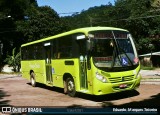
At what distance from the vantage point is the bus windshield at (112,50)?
13.8 metres

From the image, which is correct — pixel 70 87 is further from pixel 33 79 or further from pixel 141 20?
pixel 141 20

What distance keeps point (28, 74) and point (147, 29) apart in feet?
102

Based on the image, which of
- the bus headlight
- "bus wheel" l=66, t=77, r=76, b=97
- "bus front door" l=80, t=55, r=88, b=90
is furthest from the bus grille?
"bus wheel" l=66, t=77, r=76, b=97

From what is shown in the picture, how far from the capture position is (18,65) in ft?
159

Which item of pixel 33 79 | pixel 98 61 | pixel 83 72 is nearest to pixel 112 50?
pixel 98 61

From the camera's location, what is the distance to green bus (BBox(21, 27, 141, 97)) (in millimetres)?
13680

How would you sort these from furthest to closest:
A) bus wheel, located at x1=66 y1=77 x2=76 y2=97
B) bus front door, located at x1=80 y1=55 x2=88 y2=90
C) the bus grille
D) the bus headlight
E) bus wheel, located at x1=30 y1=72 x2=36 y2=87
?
1. bus wheel, located at x1=30 y1=72 x2=36 y2=87
2. bus wheel, located at x1=66 y1=77 x2=76 y2=97
3. bus front door, located at x1=80 y1=55 x2=88 y2=90
4. the bus grille
5. the bus headlight

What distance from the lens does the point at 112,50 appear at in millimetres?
14109

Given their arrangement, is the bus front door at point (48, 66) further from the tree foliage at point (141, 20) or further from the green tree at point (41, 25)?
the green tree at point (41, 25)

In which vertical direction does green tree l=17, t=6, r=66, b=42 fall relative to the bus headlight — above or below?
above

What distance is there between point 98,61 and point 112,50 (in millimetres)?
862

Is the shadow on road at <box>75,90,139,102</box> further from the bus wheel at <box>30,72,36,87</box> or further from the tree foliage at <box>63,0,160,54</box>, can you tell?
the tree foliage at <box>63,0,160,54</box>

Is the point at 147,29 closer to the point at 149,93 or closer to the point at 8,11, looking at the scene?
the point at 8,11


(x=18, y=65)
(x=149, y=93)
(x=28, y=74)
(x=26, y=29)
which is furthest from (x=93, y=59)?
(x=26, y=29)
